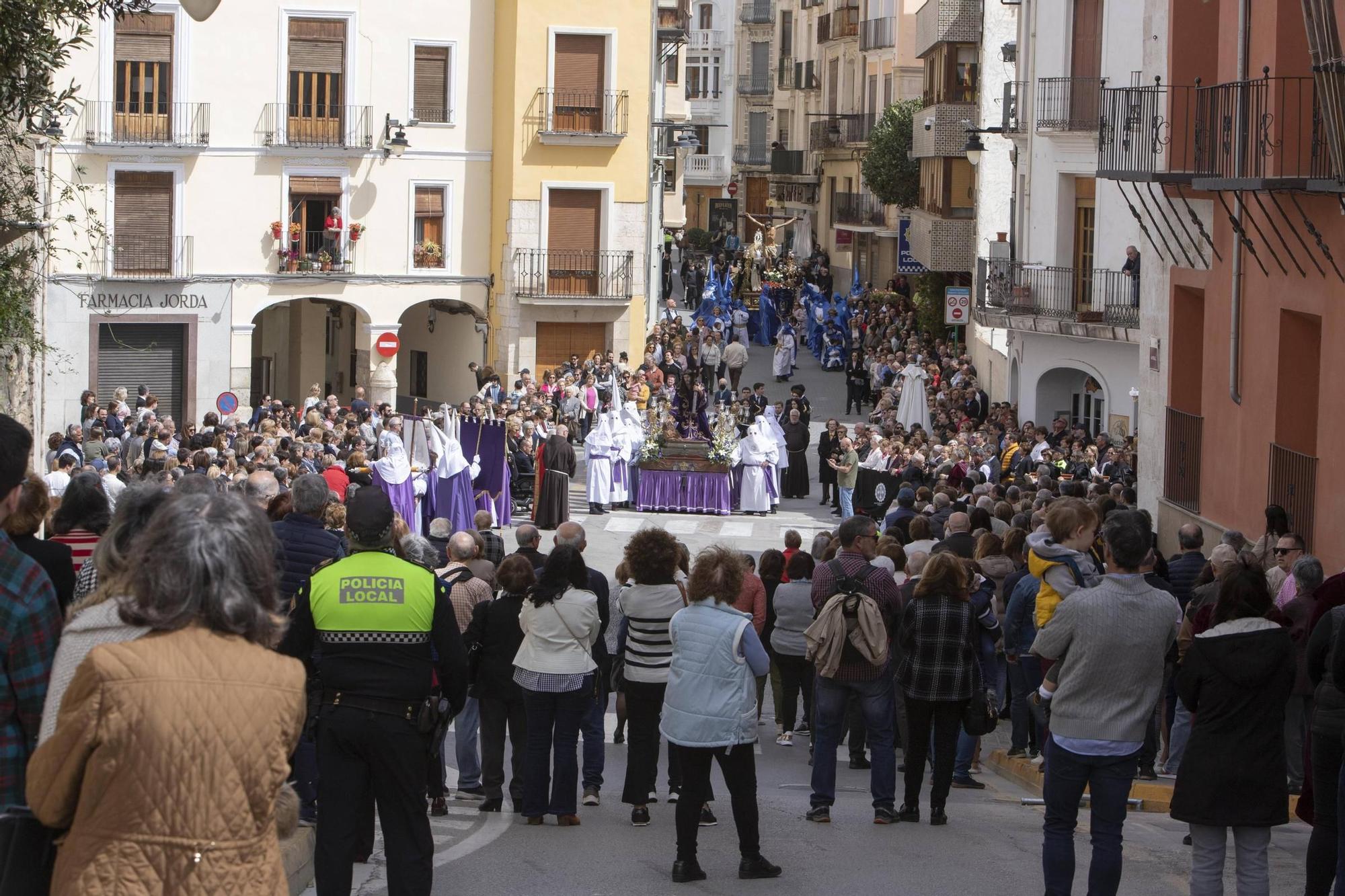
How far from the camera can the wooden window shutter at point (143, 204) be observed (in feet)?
119

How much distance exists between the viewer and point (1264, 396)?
55.3 ft

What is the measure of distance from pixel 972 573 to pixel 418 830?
215 inches

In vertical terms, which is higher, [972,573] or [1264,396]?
[1264,396]

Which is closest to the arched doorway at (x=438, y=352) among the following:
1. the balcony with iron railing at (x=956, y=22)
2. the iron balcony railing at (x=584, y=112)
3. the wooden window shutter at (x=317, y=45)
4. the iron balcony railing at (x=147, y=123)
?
the iron balcony railing at (x=584, y=112)

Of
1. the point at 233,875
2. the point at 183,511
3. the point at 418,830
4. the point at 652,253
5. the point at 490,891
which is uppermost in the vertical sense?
the point at 652,253

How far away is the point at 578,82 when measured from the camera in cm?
3856

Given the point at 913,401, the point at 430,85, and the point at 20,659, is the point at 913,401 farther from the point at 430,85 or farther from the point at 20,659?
the point at 20,659

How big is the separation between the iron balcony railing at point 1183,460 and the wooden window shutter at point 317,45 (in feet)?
73.4

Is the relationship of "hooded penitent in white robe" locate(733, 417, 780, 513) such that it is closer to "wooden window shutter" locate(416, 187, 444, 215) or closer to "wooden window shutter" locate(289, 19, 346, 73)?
"wooden window shutter" locate(416, 187, 444, 215)

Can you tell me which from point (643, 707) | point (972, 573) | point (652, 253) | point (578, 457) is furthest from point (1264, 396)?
point (652, 253)

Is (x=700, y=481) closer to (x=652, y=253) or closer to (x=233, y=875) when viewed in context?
(x=652, y=253)

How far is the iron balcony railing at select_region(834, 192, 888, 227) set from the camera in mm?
56531

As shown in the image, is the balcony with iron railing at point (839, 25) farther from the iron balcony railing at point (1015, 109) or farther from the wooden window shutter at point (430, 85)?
the iron balcony railing at point (1015, 109)

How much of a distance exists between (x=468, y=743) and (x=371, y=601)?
4087mm
